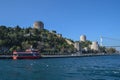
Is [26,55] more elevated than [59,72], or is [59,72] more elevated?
[26,55]

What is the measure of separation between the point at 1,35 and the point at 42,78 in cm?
15461

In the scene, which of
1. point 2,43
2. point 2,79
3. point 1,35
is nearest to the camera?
point 2,79

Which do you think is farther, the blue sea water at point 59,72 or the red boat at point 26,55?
the red boat at point 26,55

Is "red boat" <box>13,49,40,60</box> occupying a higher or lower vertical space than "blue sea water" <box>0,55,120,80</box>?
higher

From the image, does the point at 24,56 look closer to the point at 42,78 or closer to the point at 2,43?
the point at 2,43

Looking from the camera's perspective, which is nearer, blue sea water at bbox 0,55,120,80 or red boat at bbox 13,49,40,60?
blue sea water at bbox 0,55,120,80

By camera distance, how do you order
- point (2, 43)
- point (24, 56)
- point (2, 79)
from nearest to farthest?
point (2, 79), point (24, 56), point (2, 43)

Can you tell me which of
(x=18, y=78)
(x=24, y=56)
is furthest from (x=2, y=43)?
(x=18, y=78)

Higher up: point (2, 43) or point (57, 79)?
point (2, 43)

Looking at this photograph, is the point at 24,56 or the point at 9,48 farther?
the point at 9,48

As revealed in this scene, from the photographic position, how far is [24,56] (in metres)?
150

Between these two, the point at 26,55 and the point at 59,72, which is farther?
the point at 26,55

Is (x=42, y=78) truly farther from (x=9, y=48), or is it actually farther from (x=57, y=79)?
(x=9, y=48)

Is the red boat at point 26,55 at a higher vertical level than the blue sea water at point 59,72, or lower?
higher
